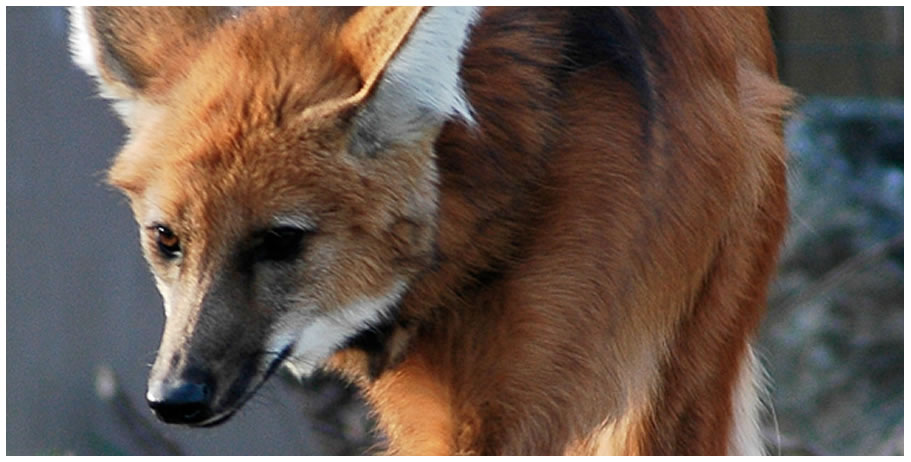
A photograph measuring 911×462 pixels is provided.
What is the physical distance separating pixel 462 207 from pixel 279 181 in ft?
0.83

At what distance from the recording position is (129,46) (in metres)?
1.91

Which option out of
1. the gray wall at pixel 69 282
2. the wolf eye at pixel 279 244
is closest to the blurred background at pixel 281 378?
the gray wall at pixel 69 282

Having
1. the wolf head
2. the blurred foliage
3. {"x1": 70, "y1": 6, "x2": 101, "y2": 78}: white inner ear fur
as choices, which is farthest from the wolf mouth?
the blurred foliage

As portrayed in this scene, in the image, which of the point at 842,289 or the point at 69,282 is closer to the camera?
the point at 69,282

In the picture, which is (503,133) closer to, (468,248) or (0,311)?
(468,248)

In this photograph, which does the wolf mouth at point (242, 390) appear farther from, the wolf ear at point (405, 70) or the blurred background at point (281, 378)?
the blurred background at point (281, 378)

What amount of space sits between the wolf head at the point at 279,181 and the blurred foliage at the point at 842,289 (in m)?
2.87

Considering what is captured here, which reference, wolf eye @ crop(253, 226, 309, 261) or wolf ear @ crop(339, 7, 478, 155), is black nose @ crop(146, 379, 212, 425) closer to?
wolf eye @ crop(253, 226, 309, 261)

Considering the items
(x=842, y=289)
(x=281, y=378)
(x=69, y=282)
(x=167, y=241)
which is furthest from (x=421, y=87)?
(x=842, y=289)

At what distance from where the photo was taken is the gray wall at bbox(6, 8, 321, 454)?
3.29 meters

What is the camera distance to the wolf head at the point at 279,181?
1.72 m

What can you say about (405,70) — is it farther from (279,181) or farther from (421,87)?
(279,181)

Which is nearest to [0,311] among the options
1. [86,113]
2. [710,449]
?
[86,113]

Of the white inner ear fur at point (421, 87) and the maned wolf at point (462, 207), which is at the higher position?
the white inner ear fur at point (421, 87)
